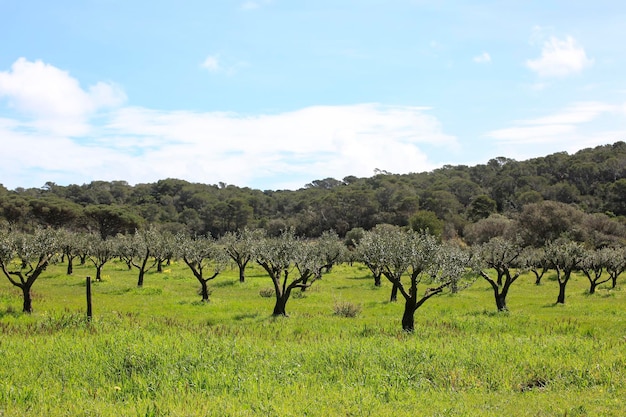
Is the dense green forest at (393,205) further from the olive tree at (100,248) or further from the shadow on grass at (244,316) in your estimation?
the shadow on grass at (244,316)

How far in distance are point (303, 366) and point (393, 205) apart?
135909mm

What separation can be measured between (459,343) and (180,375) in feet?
39.0

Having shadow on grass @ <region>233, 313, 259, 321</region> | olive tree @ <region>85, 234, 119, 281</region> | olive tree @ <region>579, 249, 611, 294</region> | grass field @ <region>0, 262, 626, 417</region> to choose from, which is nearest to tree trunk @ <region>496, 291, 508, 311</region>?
grass field @ <region>0, 262, 626, 417</region>

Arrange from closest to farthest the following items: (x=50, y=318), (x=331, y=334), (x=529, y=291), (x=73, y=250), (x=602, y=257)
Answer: (x=331, y=334) < (x=50, y=318) < (x=529, y=291) < (x=602, y=257) < (x=73, y=250)

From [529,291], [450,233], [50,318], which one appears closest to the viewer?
[50,318]

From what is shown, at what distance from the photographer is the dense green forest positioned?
397 ft

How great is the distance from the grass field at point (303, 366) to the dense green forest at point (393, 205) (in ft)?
280

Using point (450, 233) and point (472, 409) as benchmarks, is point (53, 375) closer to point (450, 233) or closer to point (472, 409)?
point (472, 409)

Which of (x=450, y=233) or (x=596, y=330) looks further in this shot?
(x=450, y=233)

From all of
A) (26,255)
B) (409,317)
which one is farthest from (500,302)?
(26,255)

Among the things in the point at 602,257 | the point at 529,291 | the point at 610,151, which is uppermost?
the point at 610,151

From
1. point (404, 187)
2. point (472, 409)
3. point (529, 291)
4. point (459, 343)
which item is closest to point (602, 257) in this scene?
point (529, 291)

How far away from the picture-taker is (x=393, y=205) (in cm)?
14988

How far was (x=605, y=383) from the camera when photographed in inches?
605
